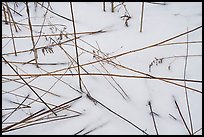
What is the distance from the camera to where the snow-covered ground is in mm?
1083

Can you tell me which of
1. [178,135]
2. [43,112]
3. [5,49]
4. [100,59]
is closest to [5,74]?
[5,49]

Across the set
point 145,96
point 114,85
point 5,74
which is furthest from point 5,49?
point 145,96

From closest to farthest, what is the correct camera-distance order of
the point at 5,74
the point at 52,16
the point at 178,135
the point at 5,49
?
the point at 178,135, the point at 5,74, the point at 5,49, the point at 52,16

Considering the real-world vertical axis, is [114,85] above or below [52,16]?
below

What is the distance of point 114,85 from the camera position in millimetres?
1199

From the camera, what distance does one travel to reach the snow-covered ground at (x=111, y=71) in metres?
1.08

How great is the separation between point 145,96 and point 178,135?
0.67ft

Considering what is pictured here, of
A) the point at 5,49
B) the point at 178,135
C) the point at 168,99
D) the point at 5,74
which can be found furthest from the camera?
the point at 5,49

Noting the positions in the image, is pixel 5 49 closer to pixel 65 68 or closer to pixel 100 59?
pixel 65 68

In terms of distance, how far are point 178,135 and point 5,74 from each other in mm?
748

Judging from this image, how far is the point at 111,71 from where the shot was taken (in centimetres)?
125

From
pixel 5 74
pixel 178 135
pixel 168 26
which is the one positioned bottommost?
pixel 178 135

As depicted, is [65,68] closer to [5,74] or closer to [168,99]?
[5,74]

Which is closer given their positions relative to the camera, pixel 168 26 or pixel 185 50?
pixel 185 50
